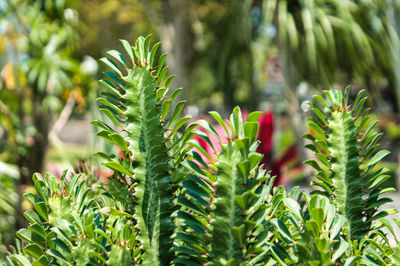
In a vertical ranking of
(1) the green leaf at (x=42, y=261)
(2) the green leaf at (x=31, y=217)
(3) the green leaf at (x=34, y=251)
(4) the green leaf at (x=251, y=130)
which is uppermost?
(4) the green leaf at (x=251, y=130)

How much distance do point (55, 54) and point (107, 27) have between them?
10717 mm

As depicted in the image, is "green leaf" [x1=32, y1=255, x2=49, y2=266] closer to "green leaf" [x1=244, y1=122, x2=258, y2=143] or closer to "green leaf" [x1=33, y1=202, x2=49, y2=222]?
"green leaf" [x1=33, y1=202, x2=49, y2=222]

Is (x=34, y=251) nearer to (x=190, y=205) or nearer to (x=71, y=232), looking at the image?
(x=71, y=232)

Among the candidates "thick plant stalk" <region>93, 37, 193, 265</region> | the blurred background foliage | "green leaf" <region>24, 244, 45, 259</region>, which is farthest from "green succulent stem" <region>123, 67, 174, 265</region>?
the blurred background foliage

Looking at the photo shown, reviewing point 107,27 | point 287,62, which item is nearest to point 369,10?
point 287,62

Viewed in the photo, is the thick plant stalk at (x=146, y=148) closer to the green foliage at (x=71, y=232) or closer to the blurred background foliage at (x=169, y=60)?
the green foliage at (x=71, y=232)

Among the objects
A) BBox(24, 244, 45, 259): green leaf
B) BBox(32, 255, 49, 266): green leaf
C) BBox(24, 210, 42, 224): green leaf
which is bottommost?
BBox(32, 255, 49, 266): green leaf

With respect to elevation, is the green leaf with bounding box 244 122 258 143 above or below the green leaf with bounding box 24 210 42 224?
above

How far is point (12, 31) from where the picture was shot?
224 cm

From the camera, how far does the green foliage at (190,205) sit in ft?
1.15

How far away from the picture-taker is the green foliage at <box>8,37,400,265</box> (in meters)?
0.35

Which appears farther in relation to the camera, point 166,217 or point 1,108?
point 1,108

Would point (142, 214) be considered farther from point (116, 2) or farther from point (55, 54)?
point (116, 2)

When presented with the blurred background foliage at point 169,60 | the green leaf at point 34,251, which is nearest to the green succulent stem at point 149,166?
the green leaf at point 34,251
